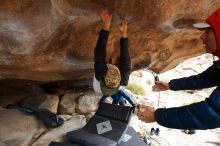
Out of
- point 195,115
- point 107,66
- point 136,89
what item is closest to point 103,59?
point 107,66

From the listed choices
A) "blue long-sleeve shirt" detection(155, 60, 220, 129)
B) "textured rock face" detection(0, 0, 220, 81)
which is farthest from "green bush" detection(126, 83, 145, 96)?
"blue long-sleeve shirt" detection(155, 60, 220, 129)

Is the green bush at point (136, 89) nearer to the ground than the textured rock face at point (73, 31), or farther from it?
nearer to the ground

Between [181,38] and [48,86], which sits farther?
[48,86]

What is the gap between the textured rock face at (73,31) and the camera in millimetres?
3867

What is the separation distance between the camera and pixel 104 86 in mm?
4113

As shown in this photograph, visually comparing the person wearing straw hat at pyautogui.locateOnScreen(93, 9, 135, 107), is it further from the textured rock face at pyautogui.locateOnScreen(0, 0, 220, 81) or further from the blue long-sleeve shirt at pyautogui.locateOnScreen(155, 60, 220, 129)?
the blue long-sleeve shirt at pyautogui.locateOnScreen(155, 60, 220, 129)

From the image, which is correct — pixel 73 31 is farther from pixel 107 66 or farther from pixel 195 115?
pixel 195 115

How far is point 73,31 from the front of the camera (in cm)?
429

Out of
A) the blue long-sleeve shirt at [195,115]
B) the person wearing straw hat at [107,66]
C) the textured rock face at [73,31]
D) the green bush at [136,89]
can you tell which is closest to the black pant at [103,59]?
the person wearing straw hat at [107,66]

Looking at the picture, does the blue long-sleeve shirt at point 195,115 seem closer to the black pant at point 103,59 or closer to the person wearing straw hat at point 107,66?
the person wearing straw hat at point 107,66

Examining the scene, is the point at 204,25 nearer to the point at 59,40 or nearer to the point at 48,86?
the point at 59,40

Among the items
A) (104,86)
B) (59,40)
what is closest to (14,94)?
(59,40)

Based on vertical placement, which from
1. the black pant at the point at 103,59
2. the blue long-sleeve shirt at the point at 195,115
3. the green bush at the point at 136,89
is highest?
the black pant at the point at 103,59

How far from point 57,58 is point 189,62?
11.8 meters
